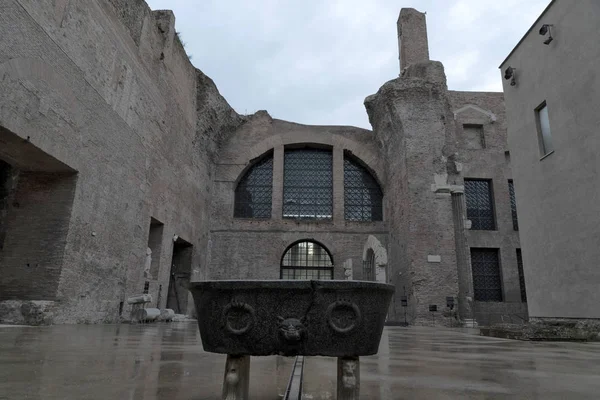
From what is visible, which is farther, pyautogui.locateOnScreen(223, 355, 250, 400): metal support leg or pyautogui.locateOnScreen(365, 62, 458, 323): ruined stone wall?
pyautogui.locateOnScreen(365, 62, 458, 323): ruined stone wall

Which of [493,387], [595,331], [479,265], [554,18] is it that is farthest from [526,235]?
[493,387]

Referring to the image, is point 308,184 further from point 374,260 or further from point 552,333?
point 552,333

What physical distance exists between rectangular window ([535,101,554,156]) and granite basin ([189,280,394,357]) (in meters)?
8.24

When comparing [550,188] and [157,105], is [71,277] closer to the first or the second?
[157,105]

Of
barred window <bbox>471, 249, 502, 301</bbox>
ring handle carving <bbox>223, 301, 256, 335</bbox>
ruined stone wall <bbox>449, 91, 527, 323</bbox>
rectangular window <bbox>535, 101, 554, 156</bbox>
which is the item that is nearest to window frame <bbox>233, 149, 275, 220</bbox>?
ruined stone wall <bbox>449, 91, 527, 323</bbox>

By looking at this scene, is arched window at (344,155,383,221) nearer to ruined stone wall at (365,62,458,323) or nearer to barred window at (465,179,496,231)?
ruined stone wall at (365,62,458,323)

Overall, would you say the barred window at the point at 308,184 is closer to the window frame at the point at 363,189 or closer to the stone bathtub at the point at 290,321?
the window frame at the point at 363,189

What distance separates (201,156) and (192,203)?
1.94 metres

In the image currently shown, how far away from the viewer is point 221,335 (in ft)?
4.73

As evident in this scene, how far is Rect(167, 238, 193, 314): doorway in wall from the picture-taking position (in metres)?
12.9

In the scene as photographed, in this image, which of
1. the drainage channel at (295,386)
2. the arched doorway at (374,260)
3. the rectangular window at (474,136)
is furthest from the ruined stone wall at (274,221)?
the drainage channel at (295,386)

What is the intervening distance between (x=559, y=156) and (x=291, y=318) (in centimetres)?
810

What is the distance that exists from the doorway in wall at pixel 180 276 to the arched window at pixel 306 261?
4.15m

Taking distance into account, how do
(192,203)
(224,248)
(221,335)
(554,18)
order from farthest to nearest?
(224,248) < (192,203) < (554,18) < (221,335)
